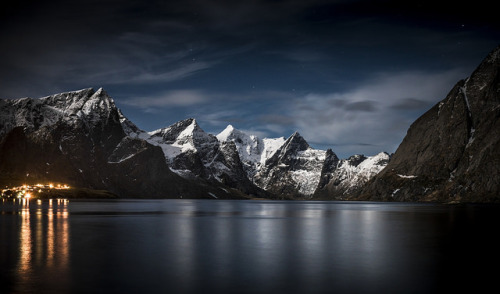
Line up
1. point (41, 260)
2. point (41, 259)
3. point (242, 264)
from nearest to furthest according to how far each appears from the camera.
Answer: point (242, 264) → point (41, 260) → point (41, 259)

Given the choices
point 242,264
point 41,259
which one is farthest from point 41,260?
point 242,264

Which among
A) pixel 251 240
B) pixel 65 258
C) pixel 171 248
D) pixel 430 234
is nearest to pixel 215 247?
pixel 171 248

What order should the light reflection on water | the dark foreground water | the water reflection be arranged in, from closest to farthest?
1. the dark foreground water
2. the light reflection on water
3. the water reflection

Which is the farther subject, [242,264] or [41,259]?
[41,259]

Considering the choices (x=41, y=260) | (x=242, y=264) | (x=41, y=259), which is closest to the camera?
(x=242, y=264)

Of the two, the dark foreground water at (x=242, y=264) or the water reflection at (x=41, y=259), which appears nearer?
the dark foreground water at (x=242, y=264)

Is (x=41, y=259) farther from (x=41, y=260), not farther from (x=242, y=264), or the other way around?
(x=242, y=264)

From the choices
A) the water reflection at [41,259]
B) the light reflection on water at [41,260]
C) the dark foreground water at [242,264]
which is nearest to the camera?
the dark foreground water at [242,264]

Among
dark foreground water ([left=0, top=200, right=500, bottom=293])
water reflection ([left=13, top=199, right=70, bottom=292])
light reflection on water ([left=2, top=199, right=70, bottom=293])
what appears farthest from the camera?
water reflection ([left=13, top=199, right=70, bottom=292])

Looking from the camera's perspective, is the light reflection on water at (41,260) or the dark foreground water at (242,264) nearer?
the dark foreground water at (242,264)

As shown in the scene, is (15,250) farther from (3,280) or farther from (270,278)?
(270,278)

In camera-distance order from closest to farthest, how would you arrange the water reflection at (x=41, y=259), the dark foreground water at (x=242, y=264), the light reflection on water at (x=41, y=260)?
the dark foreground water at (x=242, y=264)
the light reflection on water at (x=41, y=260)
the water reflection at (x=41, y=259)

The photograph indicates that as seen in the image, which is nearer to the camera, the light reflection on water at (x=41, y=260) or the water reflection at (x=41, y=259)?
the light reflection on water at (x=41, y=260)

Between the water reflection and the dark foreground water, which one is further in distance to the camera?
the water reflection
